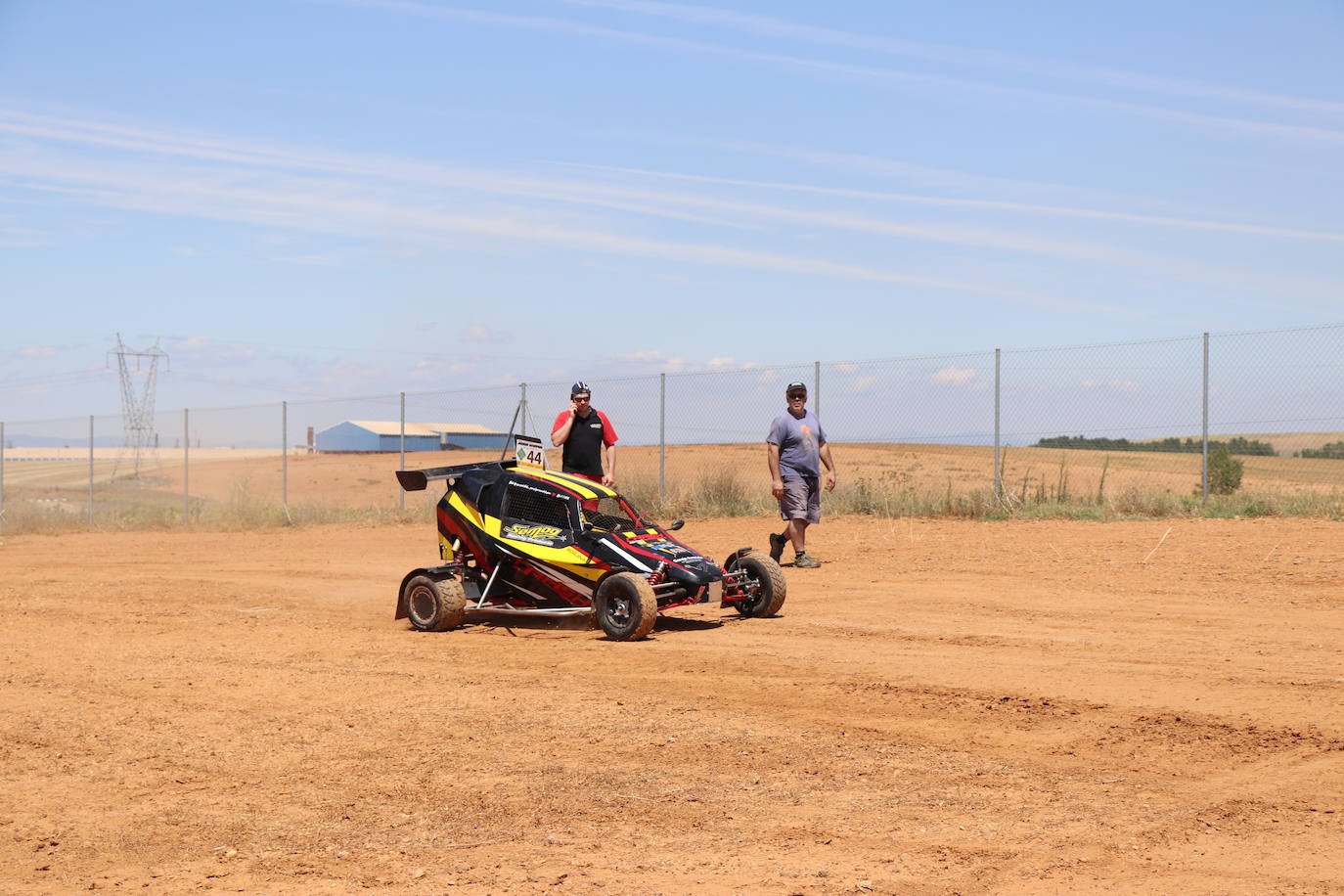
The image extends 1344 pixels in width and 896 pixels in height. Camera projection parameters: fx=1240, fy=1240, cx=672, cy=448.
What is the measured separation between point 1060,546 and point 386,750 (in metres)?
11.1

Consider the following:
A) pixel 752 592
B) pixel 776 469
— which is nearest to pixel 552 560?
pixel 752 592

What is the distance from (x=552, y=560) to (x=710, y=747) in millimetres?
4449

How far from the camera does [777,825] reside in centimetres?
521

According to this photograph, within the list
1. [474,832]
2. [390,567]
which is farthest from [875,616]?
[390,567]

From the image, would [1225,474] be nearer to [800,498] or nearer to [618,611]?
[800,498]

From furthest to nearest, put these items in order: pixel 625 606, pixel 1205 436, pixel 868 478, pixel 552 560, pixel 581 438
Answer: pixel 868 478, pixel 1205 436, pixel 581 438, pixel 552 560, pixel 625 606

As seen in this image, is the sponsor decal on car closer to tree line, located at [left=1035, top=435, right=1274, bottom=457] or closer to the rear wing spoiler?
the rear wing spoiler

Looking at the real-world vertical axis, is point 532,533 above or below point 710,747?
above

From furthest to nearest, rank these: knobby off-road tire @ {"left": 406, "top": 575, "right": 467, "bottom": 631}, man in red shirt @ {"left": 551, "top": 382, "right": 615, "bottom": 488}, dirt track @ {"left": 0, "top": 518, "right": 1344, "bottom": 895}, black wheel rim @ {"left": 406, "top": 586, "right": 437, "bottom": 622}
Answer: man in red shirt @ {"left": 551, "top": 382, "right": 615, "bottom": 488}, black wheel rim @ {"left": 406, "top": 586, "right": 437, "bottom": 622}, knobby off-road tire @ {"left": 406, "top": 575, "right": 467, "bottom": 631}, dirt track @ {"left": 0, "top": 518, "right": 1344, "bottom": 895}

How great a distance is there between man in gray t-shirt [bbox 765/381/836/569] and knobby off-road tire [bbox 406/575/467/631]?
15.0ft

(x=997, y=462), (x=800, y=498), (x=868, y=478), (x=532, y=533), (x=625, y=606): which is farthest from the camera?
(x=868, y=478)

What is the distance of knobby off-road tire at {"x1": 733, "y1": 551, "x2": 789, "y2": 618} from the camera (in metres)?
11.0

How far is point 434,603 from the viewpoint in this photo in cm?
1088

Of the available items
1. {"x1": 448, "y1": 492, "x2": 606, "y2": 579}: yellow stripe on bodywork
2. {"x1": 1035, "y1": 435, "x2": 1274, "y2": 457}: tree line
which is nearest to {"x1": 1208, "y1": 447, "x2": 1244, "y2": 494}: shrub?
{"x1": 1035, "y1": 435, "x2": 1274, "y2": 457}: tree line
